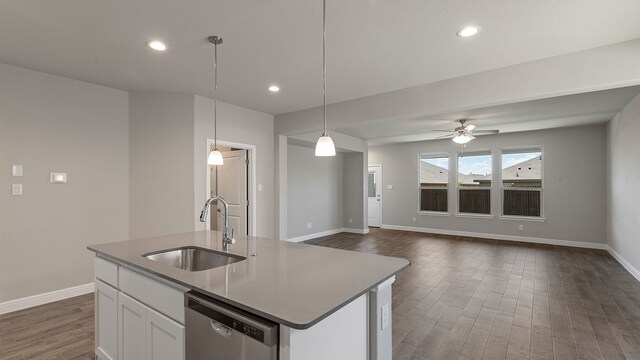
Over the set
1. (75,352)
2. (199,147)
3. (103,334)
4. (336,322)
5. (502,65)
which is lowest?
(75,352)

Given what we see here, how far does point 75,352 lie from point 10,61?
2953mm

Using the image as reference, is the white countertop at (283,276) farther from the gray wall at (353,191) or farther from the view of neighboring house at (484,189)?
the view of neighboring house at (484,189)

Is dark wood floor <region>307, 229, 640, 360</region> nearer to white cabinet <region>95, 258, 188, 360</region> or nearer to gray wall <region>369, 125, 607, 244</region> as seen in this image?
gray wall <region>369, 125, 607, 244</region>

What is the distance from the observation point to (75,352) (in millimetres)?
2469

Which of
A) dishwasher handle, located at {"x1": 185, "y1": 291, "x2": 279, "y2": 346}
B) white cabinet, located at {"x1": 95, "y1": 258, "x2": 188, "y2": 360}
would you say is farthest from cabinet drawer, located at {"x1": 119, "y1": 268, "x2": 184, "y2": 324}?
dishwasher handle, located at {"x1": 185, "y1": 291, "x2": 279, "y2": 346}

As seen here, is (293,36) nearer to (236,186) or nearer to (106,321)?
(106,321)

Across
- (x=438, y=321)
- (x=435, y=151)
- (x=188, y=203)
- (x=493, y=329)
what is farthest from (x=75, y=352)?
(x=435, y=151)

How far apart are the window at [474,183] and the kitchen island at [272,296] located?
690cm

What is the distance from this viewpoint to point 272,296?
50.9 inches

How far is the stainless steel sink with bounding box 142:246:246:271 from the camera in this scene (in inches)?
83.9

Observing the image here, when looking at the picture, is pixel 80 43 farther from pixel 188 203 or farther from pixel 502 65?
pixel 502 65

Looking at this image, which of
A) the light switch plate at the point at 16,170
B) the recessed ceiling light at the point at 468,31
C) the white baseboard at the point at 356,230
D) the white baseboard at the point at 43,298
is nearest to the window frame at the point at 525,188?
the white baseboard at the point at 356,230

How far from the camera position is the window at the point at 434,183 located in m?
8.31

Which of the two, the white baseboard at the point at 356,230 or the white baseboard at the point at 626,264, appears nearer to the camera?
the white baseboard at the point at 626,264
